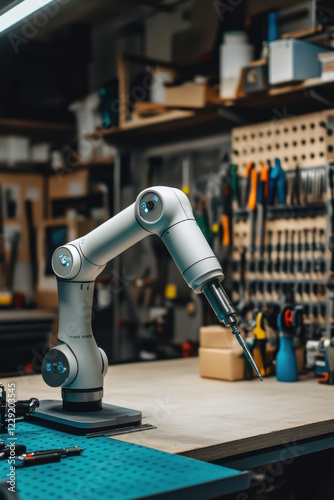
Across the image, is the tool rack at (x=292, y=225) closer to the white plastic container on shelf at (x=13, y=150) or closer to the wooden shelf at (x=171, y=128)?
the wooden shelf at (x=171, y=128)

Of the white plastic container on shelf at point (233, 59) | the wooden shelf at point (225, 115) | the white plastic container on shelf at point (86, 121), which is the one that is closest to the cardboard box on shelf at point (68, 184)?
the white plastic container on shelf at point (86, 121)

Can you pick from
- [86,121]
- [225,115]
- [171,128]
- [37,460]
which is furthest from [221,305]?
[86,121]

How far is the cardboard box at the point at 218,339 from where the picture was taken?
2178mm

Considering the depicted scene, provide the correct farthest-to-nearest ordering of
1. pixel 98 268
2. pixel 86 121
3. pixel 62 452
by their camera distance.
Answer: pixel 86 121, pixel 98 268, pixel 62 452

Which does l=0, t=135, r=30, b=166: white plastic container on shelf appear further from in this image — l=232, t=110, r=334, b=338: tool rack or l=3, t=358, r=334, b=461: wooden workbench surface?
l=3, t=358, r=334, b=461: wooden workbench surface

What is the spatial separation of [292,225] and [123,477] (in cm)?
176

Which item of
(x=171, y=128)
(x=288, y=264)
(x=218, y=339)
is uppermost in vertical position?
(x=171, y=128)

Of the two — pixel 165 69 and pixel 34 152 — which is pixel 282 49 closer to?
pixel 165 69

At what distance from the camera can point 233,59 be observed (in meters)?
3.02

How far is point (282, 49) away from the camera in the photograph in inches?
104

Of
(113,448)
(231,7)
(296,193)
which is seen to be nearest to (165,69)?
(231,7)

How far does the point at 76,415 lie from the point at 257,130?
5.77 feet

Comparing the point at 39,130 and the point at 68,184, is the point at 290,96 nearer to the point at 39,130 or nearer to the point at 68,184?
the point at 68,184

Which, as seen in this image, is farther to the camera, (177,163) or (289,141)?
(177,163)
